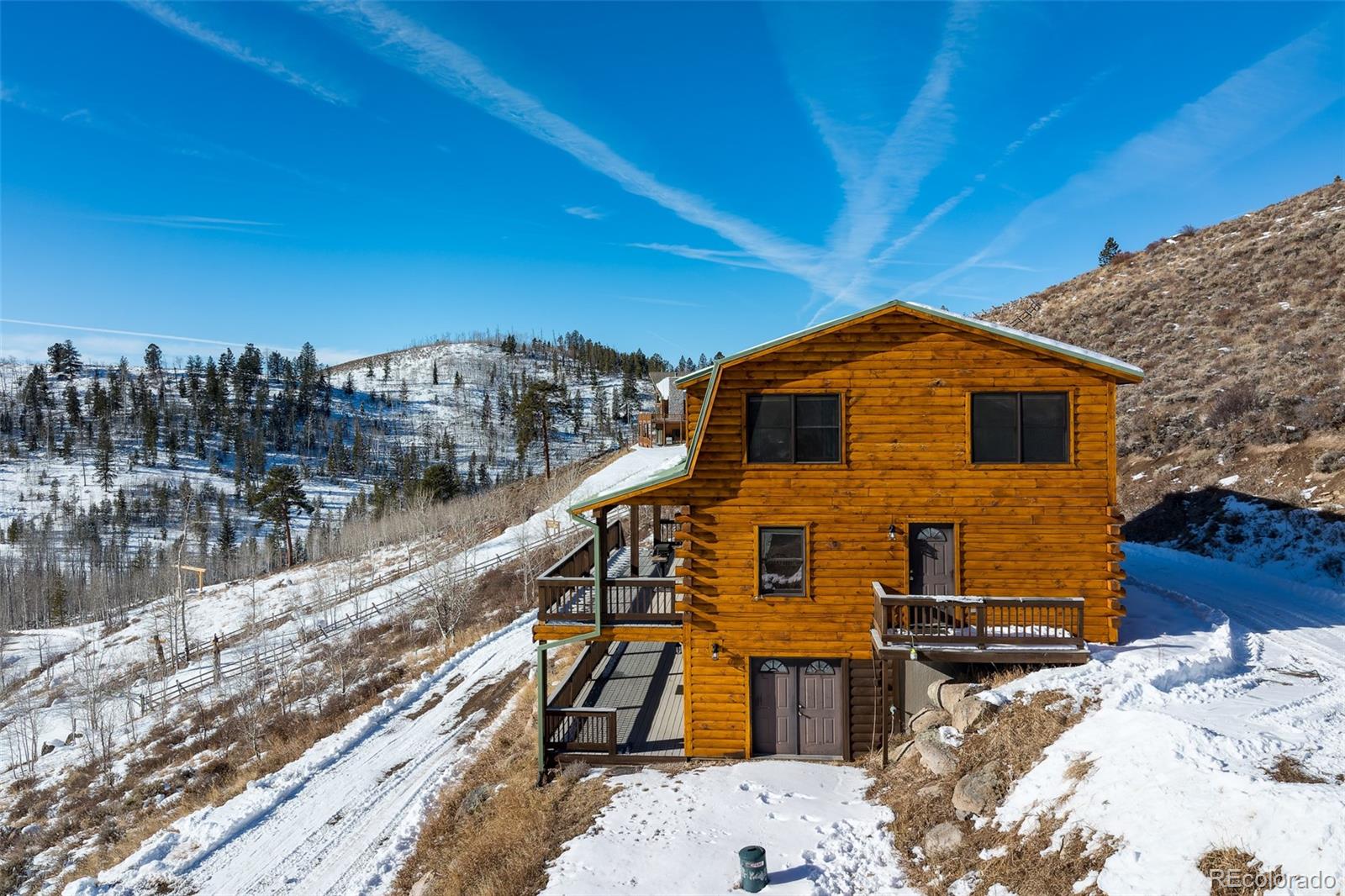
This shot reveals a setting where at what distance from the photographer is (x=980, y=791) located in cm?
1000

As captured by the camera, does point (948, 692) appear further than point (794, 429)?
No

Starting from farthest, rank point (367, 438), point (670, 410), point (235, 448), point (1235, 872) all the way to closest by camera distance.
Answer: point (367, 438) → point (235, 448) → point (670, 410) → point (1235, 872)

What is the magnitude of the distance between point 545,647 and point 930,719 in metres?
7.88

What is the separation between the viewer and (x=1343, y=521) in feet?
62.2

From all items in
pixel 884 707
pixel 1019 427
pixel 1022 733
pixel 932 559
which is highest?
pixel 1019 427

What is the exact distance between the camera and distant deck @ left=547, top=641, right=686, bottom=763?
47.0ft

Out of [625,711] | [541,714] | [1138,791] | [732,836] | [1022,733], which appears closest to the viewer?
[1138,791]

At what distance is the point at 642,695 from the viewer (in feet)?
56.6

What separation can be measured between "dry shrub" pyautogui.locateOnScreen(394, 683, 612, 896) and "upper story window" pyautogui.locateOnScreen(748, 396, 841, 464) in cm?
Answer: 746

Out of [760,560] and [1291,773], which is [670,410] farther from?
[1291,773]

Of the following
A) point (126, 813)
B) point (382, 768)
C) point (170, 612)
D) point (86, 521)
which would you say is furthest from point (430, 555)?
point (86, 521)

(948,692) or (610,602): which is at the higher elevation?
(610,602)

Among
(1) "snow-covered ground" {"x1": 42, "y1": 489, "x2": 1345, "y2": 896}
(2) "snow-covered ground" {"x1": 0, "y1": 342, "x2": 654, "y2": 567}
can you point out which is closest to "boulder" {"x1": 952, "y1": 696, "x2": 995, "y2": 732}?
(1) "snow-covered ground" {"x1": 42, "y1": 489, "x2": 1345, "y2": 896}

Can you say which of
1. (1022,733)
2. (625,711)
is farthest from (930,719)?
(625,711)
